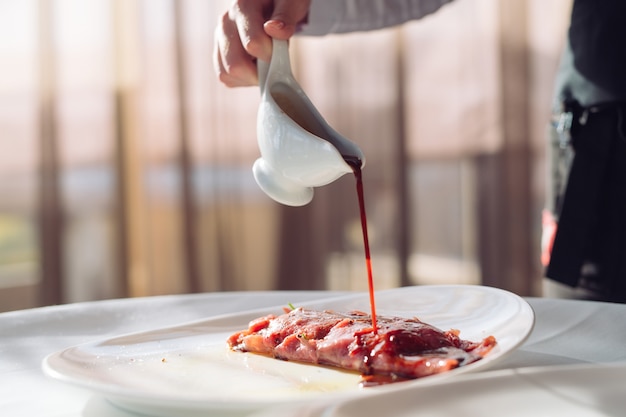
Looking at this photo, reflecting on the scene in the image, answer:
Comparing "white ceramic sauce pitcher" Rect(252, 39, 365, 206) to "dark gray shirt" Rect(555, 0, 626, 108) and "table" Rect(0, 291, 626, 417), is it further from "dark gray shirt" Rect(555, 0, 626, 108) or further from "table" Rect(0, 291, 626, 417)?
"dark gray shirt" Rect(555, 0, 626, 108)

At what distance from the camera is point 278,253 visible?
108 inches

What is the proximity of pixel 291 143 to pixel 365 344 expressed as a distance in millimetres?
244

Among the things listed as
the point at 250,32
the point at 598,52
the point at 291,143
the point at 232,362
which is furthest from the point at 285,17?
the point at 598,52

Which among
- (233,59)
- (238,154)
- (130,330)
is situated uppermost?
(233,59)

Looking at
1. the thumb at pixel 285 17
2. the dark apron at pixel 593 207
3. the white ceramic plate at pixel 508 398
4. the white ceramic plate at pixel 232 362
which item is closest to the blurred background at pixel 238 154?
the dark apron at pixel 593 207

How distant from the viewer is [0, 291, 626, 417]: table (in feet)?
2.13

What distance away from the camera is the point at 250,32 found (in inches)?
37.2

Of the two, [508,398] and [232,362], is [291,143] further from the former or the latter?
[508,398]

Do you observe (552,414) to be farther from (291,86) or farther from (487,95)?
(487,95)

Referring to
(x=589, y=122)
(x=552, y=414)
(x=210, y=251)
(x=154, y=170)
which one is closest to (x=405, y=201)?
(x=210, y=251)

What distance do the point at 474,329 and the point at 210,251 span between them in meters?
1.91

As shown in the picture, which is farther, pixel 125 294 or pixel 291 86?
pixel 125 294

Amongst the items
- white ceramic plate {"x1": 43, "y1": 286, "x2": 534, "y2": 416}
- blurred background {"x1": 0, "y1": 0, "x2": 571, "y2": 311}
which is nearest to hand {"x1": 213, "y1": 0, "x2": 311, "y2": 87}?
white ceramic plate {"x1": 43, "y1": 286, "x2": 534, "y2": 416}

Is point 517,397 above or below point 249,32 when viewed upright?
below
